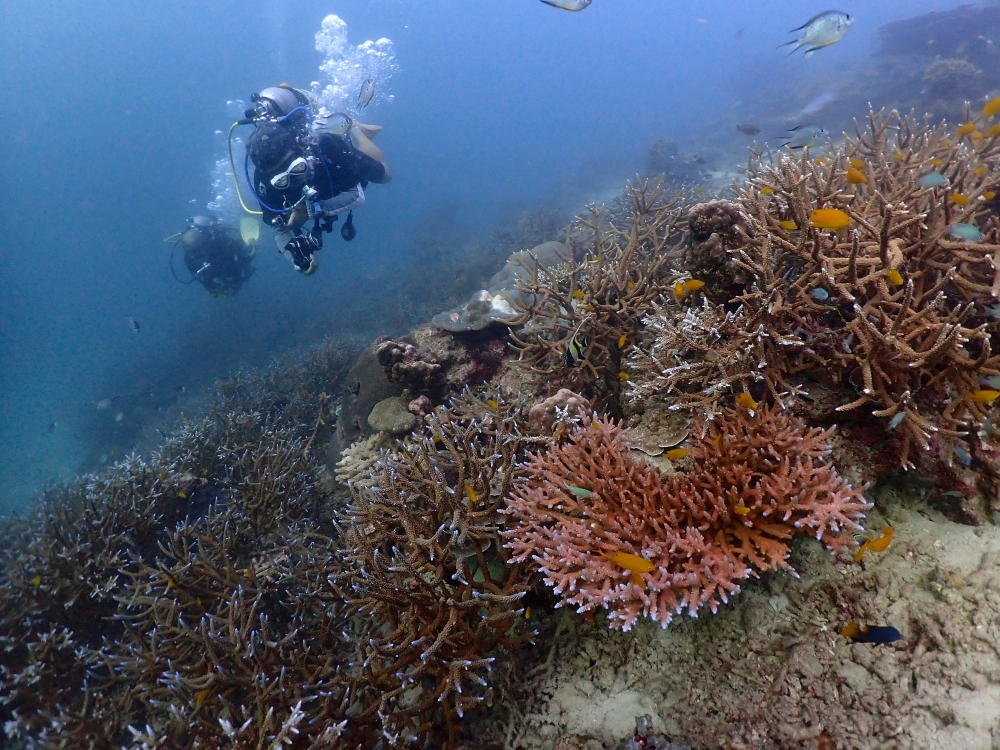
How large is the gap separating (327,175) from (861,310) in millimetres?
6826

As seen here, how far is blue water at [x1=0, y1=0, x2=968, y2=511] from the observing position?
21.9m

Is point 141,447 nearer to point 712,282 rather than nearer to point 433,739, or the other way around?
point 433,739

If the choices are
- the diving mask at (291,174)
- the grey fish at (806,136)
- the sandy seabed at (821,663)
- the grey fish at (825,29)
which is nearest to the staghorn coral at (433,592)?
the sandy seabed at (821,663)

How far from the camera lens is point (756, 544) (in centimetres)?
232

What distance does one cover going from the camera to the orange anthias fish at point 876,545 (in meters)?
2.12

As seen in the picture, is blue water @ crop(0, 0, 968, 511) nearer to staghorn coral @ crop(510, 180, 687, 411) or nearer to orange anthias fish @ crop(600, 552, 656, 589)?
staghorn coral @ crop(510, 180, 687, 411)

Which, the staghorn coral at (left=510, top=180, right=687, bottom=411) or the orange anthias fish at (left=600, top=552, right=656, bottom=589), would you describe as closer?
the orange anthias fish at (left=600, top=552, right=656, bottom=589)

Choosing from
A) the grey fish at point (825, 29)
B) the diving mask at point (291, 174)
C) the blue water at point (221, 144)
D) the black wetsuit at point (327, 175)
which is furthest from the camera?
the blue water at point (221, 144)

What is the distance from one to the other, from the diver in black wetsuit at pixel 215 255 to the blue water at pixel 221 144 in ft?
13.3

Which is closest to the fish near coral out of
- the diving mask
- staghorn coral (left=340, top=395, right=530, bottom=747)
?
staghorn coral (left=340, top=395, right=530, bottom=747)

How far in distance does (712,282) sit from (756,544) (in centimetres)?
215

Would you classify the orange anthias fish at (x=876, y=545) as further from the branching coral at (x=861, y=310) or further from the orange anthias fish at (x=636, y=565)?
the orange anthias fish at (x=636, y=565)

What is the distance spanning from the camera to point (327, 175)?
22.1 ft

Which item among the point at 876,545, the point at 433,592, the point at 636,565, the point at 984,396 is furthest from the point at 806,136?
the point at 433,592
